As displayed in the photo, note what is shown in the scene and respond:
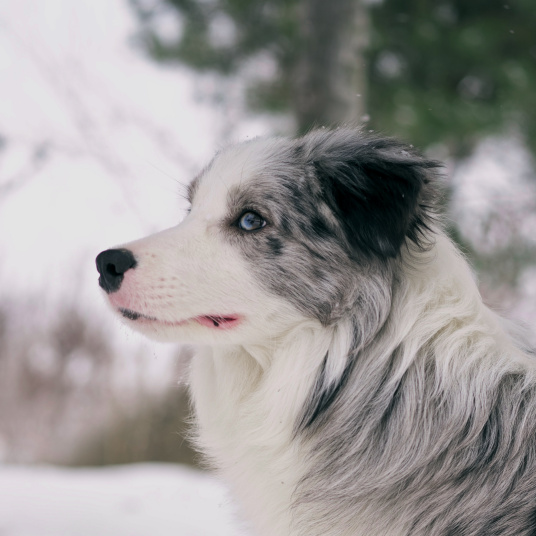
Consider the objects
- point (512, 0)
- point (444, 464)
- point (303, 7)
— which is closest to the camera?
point (444, 464)

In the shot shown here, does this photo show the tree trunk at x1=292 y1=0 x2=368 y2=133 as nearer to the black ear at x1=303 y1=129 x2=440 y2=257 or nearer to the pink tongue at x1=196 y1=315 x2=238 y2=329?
the black ear at x1=303 y1=129 x2=440 y2=257

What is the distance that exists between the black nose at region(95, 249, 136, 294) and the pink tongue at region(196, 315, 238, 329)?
287mm

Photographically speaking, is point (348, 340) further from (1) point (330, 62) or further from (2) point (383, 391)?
(1) point (330, 62)

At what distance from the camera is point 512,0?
6973 millimetres

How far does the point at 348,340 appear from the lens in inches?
85.6

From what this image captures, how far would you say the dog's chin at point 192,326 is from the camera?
2174mm

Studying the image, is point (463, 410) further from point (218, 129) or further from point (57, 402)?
point (57, 402)

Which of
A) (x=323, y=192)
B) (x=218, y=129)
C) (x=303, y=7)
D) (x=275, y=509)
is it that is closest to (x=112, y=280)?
(x=323, y=192)

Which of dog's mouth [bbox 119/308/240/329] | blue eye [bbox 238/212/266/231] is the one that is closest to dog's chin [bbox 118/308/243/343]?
dog's mouth [bbox 119/308/240/329]

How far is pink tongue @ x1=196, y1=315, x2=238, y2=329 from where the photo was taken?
2180 millimetres

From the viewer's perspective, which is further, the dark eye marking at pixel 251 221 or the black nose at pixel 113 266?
the dark eye marking at pixel 251 221

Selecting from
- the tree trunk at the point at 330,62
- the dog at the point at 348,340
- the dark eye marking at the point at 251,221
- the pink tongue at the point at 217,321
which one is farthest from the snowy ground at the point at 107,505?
the tree trunk at the point at 330,62

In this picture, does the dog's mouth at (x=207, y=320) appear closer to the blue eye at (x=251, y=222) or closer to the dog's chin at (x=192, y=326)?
the dog's chin at (x=192, y=326)

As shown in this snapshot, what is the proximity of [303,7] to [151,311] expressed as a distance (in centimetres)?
457
